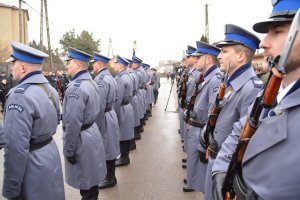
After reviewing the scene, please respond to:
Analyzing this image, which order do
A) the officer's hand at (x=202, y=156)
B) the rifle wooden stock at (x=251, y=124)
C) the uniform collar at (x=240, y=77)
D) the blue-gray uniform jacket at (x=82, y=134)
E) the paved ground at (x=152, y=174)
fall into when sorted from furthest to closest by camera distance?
the paved ground at (x=152, y=174), the blue-gray uniform jacket at (x=82, y=134), the officer's hand at (x=202, y=156), the uniform collar at (x=240, y=77), the rifle wooden stock at (x=251, y=124)

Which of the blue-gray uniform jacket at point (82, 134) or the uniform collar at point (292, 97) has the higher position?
the uniform collar at point (292, 97)

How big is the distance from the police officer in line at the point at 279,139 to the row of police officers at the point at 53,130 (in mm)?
2012

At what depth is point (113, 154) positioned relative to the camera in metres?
5.46

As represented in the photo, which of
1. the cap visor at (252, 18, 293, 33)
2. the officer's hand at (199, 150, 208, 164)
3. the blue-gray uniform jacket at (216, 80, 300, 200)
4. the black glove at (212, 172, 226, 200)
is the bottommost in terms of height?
the officer's hand at (199, 150, 208, 164)

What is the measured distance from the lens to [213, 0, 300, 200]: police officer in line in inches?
48.2

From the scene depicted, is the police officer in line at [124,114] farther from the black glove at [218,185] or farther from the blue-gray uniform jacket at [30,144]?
the black glove at [218,185]

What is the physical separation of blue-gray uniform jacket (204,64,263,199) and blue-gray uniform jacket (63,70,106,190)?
1.74m

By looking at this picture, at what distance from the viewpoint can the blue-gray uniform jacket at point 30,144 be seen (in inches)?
111

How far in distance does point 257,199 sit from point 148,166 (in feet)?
17.0

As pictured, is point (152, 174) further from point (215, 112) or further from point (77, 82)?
point (215, 112)

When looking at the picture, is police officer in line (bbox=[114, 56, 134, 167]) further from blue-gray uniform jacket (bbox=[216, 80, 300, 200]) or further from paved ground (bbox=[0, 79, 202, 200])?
blue-gray uniform jacket (bbox=[216, 80, 300, 200])

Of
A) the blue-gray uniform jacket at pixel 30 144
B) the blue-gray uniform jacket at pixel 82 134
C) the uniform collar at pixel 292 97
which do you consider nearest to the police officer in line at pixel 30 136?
the blue-gray uniform jacket at pixel 30 144

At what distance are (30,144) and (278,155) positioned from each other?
2391mm

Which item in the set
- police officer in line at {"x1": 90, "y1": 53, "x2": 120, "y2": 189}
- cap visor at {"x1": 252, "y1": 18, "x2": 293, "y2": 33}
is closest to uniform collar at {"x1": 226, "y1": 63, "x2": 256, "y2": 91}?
cap visor at {"x1": 252, "y1": 18, "x2": 293, "y2": 33}
